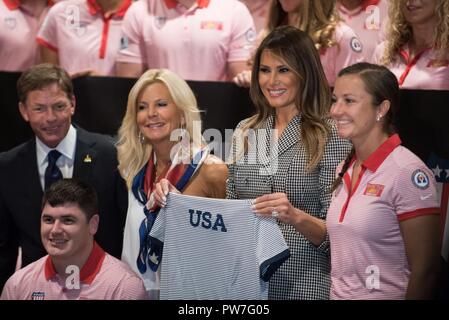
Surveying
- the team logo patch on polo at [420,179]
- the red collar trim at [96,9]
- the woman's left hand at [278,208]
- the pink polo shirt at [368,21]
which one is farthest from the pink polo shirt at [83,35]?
the team logo patch on polo at [420,179]

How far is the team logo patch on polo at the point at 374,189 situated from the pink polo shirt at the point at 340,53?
2.85ft

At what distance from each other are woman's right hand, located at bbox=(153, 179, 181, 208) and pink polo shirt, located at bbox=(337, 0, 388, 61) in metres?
1.12

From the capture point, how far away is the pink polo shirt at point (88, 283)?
3414 mm

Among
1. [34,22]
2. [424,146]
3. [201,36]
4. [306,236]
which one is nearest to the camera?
[306,236]

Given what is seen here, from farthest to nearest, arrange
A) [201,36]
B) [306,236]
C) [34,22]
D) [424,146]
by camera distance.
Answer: [34,22] → [201,36] → [424,146] → [306,236]

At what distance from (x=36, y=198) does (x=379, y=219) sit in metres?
1.42

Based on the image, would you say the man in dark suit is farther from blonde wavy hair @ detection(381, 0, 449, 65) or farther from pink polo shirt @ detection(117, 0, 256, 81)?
blonde wavy hair @ detection(381, 0, 449, 65)

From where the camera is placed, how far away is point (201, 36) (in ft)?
13.8

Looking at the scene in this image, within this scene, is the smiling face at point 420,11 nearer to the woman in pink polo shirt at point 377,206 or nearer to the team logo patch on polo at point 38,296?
the woman in pink polo shirt at point 377,206

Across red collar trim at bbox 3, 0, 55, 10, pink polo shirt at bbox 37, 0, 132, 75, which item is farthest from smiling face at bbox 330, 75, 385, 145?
red collar trim at bbox 3, 0, 55, 10

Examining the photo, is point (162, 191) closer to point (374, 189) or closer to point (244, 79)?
point (244, 79)
